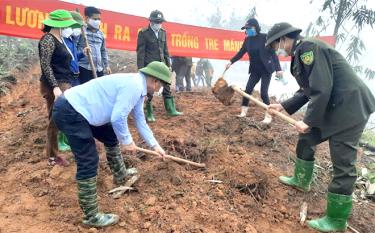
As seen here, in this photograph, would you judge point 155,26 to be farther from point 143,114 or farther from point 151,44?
point 143,114

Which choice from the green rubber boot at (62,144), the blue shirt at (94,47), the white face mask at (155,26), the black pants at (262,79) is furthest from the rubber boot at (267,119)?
the green rubber boot at (62,144)

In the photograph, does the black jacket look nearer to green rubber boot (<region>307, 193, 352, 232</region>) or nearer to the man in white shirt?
green rubber boot (<region>307, 193, 352, 232</region>)

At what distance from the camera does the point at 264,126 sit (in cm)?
623

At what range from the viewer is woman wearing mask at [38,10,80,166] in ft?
13.5

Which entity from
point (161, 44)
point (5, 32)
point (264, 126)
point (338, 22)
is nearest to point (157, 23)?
point (161, 44)

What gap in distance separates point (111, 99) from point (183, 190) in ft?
4.48

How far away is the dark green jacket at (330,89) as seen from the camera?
3352 millimetres

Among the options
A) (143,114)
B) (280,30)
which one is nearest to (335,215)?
(280,30)

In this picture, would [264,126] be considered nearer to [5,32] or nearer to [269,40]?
[269,40]

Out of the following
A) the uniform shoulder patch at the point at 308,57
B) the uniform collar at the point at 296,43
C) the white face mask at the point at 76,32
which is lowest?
the uniform shoulder patch at the point at 308,57

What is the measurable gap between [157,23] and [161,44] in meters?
0.35

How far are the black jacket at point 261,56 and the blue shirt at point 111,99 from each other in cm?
334

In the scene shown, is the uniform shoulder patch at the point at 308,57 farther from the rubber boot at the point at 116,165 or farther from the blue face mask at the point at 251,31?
the blue face mask at the point at 251,31

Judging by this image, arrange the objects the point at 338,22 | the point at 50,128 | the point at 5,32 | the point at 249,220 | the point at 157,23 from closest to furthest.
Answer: the point at 249,220 → the point at 50,128 → the point at 157,23 → the point at 5,32 → the point at 338,22
